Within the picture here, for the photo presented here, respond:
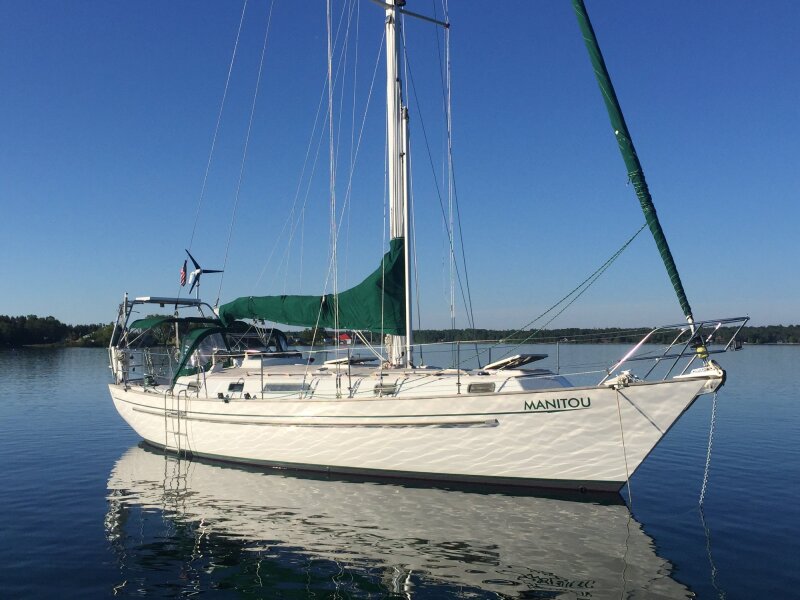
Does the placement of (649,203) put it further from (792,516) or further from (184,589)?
(184,589)

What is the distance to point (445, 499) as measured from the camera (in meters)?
13.6

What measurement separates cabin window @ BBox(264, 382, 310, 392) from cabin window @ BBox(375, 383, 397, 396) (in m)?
2.26

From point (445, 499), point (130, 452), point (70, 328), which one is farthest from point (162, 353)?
point (70, 328)

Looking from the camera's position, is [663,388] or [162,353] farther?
[162,353]

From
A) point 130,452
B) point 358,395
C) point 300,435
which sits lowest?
point 130,452

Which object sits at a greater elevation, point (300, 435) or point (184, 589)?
point (300, 435)

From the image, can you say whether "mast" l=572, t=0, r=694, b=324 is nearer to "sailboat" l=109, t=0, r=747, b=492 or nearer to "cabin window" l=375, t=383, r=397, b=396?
"sailboat" l=109, t=0, r=747, b=492

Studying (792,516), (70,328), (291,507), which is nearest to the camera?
(792,516)

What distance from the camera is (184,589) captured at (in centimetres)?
913

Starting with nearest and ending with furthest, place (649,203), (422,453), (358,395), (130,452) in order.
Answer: (649,203)
(422,453)
(358,395)
(130,452)

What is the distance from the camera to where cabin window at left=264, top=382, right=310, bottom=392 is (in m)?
16.5

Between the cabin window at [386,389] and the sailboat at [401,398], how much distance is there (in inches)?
3.6

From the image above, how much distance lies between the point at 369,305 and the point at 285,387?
3.34 meters

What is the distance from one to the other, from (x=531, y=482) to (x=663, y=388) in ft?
12.2
